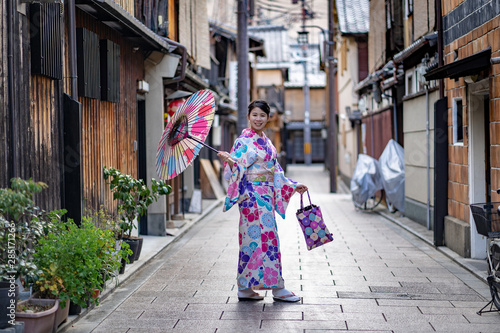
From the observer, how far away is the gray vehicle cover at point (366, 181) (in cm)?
1948

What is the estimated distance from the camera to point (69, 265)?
6.39 metres

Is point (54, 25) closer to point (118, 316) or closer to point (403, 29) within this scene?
point (118, 316)

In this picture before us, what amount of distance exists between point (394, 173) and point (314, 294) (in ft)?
35.1

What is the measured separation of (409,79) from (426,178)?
11.1 feet

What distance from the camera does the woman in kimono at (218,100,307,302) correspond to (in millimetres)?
7879

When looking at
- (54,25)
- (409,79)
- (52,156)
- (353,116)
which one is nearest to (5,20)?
(54,25)

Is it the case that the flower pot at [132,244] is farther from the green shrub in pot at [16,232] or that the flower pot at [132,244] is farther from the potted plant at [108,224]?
the green shrub in pot at [16,232]

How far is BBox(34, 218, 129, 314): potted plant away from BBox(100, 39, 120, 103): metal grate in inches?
155

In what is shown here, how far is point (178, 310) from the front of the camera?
7543 mm

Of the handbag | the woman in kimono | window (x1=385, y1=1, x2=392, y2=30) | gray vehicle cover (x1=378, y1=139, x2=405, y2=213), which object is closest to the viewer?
the woman in kimono

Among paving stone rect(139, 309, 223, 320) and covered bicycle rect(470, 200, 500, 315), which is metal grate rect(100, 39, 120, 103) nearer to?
paving stone rect(139, 309, 223, 320)

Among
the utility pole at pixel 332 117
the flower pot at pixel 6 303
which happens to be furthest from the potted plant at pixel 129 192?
the utility pole at pixel 332 117

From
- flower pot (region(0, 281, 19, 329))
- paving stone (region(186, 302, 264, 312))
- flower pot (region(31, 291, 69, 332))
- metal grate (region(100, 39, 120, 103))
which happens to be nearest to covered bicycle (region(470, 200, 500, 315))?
paving stone (region(186, 302, 264, 312))

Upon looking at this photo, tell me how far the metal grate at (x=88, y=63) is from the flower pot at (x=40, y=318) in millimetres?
3582
